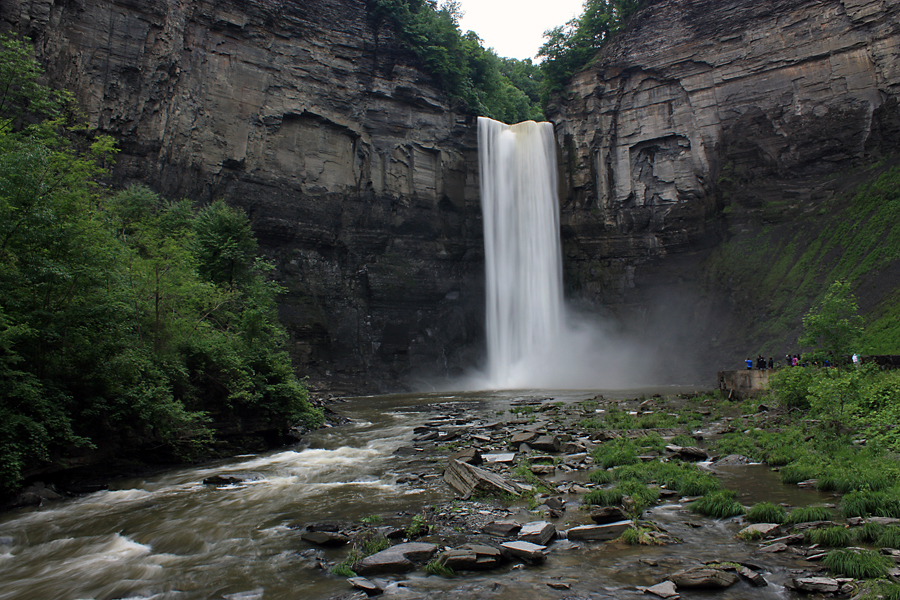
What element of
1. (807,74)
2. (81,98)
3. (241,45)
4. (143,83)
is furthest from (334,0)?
(807,74)

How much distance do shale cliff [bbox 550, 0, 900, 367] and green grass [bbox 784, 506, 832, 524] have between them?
1236 inches

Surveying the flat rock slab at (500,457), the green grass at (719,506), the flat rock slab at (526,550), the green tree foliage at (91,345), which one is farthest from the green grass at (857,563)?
the green tree foliage at (91,345)

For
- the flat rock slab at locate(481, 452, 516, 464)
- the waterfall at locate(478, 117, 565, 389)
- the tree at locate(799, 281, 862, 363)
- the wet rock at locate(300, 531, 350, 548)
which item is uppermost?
the waterfall at locate(478, 117, 565, 389)

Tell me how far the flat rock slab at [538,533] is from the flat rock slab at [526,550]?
0.14 m

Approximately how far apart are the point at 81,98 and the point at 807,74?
156 feet

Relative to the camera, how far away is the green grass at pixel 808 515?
586cm

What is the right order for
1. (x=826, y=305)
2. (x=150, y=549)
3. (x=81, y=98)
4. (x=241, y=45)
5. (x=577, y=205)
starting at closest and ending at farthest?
(x=150, y=549), (x=826, y=305), (x=81, y=98), (x=241, y=45), (x=577, y=205)

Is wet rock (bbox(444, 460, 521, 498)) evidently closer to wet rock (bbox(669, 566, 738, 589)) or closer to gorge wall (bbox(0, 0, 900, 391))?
wet rock (bbox(669, 566, 738, 589))

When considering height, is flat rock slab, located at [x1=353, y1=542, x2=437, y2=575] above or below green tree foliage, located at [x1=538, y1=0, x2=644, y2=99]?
below

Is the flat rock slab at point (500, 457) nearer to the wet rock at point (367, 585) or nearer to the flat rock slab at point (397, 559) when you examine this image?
the flat rock slab at point (397, 559)

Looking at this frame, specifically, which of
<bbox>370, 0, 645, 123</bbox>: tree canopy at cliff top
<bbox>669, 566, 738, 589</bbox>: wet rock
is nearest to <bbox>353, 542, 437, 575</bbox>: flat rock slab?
<bbox>669, 566, 738, 589</bbox>: wet rock

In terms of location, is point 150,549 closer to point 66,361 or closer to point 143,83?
point 66,361

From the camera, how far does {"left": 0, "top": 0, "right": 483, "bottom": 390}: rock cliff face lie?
102 ft

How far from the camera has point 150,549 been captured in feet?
21.5
